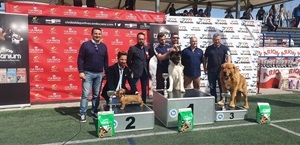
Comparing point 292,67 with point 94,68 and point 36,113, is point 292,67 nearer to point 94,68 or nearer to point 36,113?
point 94,68

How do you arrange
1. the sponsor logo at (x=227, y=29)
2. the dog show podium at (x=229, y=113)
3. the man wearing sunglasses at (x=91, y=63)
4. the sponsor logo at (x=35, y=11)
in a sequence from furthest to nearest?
the sponsor logo at (x=227, y=29)
the sponsor logo at (x=35, y=11)
the dog show podium at (x=229, y=113)
the man wearing sunglasses at (x=91, y=63)

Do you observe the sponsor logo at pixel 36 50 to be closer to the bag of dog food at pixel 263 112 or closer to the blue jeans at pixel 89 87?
the blue jeans at pixel 89 87

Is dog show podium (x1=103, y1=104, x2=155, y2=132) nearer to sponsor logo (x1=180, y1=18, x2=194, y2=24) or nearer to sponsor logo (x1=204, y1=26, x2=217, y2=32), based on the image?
sponsor logo (x1=180, y1=18, x2=194, y2=24)

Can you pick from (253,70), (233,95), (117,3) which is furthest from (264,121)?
(117,3)

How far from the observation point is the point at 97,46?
15.5ft

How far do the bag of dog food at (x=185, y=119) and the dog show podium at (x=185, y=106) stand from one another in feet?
0.84

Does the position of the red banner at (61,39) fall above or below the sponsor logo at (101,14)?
below

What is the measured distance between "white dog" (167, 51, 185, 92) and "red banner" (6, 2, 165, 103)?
2.70 meters

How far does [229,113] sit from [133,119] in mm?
2090

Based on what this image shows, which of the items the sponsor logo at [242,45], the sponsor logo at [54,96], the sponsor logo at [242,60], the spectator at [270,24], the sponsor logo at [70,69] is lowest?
the sponsor logo at [54,96]

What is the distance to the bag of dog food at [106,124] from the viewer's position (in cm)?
387

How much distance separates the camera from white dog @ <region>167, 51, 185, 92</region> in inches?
188

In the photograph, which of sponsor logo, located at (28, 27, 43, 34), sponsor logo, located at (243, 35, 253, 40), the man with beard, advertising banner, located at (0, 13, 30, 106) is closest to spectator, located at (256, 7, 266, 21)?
sponsor logo, located at (243, 35, 253, 40)

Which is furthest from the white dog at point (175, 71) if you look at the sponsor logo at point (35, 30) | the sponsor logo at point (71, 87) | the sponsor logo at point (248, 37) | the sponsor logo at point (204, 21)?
the sponsor logo at point (248, 37)
